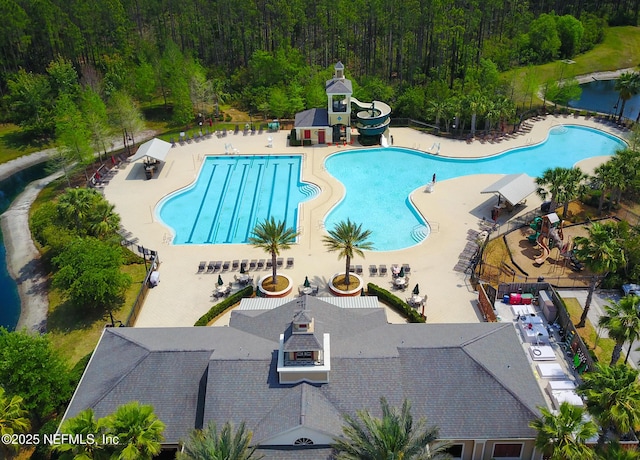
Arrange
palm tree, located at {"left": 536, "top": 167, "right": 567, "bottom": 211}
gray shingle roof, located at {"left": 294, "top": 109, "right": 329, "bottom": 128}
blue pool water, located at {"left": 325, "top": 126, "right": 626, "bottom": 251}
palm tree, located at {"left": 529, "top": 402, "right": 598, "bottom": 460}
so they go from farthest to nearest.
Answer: gray shingle roof, located at {"left": 294, "top": 109, "right": 329, "bottom": 128}, blue pool water, located at {"left": 325, "top": 126, "right": 626, "bottom": 251}, palm tree, located at {"left": 536, "top": 167, "right": 567, "bottom": 211}, palm tree, located at {"left": 529, "top": 402, "right": 598, "bottom": 460}

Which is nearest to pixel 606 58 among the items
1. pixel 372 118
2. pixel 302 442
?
pixel 372 118

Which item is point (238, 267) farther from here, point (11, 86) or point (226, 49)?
point (226, 49)

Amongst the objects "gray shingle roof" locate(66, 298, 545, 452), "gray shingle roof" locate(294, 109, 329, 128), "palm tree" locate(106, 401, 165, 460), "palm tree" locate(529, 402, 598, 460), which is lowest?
"gray shingle roof" locate(66, 298, 545, 452)

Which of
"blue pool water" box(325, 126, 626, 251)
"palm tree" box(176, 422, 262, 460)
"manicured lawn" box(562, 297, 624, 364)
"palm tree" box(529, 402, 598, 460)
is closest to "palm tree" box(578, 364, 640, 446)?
"palm tree" box(529, 402, 598, 460)

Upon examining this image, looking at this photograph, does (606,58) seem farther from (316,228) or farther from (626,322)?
(626,322)

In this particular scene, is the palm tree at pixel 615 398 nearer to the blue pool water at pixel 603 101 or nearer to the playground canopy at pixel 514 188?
the playground canopy at pixel 514 188

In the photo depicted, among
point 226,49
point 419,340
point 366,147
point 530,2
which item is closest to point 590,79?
point 530,2

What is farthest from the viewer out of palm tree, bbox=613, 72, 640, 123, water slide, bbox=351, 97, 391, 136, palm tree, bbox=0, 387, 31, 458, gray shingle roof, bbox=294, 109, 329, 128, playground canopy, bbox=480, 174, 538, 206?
palm tree, bbox=613, 72, 640, 123

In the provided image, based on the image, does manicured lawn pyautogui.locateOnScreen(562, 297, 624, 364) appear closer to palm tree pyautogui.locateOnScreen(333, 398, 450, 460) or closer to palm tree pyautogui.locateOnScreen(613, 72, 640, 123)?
palm tree pyautogui.locateOnScreen(333, 398, 450, 460)
